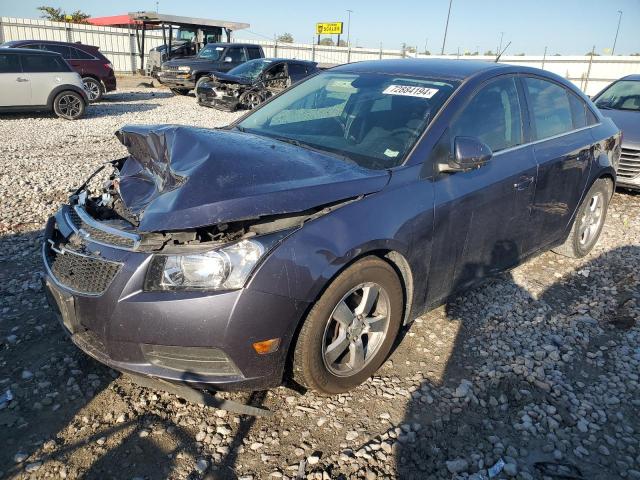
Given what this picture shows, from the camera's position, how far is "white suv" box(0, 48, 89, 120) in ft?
38.0

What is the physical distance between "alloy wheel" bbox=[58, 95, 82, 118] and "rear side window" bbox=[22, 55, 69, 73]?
68cm

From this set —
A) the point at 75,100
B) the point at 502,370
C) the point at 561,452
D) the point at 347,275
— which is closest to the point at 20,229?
the point at 347,275

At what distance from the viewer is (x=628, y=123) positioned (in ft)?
23.2

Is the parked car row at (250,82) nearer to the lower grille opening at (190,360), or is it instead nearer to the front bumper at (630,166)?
the front bumper at (630,166)

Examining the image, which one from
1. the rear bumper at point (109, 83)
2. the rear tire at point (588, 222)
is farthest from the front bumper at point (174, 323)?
the rear bumper at point (109, 83)

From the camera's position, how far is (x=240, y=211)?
2.30m

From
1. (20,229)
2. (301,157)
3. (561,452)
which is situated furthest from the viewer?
(20,229)

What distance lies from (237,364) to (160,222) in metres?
0.75

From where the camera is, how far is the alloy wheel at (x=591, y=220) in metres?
4.68

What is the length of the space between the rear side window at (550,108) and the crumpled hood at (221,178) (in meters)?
1.76

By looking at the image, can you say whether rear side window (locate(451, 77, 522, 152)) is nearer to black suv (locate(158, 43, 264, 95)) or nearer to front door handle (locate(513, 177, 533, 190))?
front door handle (locate(513, 177, 533, 190))

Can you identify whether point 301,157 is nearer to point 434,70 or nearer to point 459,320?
point 434,70

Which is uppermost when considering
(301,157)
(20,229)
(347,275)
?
(301,157)

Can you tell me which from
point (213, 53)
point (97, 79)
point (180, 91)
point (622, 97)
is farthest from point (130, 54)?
point (622, 97)
